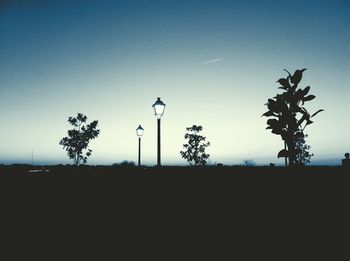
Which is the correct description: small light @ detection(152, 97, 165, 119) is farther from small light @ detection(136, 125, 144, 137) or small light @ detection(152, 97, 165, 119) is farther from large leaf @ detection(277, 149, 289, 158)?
small light @ detection(136, 125, 144, 137)

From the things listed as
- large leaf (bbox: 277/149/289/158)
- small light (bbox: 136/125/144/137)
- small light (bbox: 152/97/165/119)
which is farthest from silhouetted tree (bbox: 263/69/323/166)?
small light (bbox: 136/125/144/137)

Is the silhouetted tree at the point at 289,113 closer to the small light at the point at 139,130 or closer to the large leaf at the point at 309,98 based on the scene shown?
the large leaf at the point at 309,98
